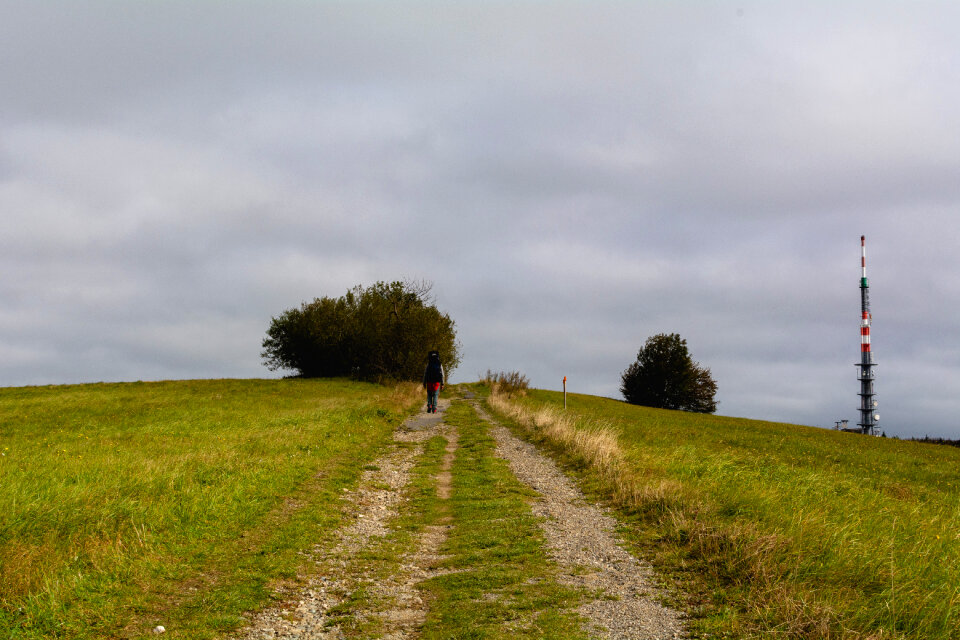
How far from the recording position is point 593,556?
A: 8.59 metres

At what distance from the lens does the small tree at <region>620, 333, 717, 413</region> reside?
8562 cm

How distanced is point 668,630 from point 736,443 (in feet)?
95.0

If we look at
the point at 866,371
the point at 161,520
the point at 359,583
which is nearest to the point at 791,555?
the point at 359,583

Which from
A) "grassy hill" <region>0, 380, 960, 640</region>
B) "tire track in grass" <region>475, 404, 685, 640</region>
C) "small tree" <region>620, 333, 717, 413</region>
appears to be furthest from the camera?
"small tree" <region>620, 333, 717, 413</region>

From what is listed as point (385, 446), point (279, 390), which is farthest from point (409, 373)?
point (385, 446)

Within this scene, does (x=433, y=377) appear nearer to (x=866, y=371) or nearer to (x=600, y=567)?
(x=600, y=567)

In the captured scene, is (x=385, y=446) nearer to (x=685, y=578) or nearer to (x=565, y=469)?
(x=565, y=469)

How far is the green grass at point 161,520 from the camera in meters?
6.82

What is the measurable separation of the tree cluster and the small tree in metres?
32.9

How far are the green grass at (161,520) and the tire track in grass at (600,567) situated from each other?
12.3 ft

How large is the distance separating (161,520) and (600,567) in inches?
274

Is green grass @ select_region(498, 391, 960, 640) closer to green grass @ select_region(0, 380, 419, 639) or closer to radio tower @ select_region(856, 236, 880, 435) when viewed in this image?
green grass @ select_region(0, 380, 419, 639)

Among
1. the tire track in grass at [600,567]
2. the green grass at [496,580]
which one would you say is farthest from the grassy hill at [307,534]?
the green grass at [496,580]

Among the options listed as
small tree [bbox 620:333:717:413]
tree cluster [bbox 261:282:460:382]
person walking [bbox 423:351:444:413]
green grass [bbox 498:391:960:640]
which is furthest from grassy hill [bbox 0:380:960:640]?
small tree [bbox 620:333:717:413]
